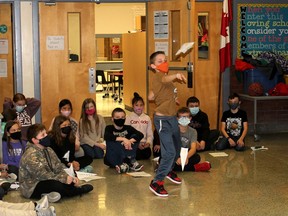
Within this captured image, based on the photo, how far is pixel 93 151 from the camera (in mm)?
8828

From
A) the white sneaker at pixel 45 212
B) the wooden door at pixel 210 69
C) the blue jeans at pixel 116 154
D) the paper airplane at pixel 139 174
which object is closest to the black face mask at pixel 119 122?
the blue jeans at pixel 116 154

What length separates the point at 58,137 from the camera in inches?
287

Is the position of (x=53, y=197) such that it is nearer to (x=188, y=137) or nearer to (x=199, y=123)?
(x=188, y=137)

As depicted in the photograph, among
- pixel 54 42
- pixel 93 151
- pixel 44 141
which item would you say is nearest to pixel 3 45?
pixel 54 42

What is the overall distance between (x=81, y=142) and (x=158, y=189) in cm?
252

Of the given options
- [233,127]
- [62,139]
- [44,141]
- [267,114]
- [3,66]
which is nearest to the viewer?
[44,141]

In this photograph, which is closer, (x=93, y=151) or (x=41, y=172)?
(x=41, y=172)

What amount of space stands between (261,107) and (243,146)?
2.15 m

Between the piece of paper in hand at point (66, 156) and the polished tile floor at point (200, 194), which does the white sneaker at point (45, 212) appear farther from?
the piece of paper in hand at point (66, 156)

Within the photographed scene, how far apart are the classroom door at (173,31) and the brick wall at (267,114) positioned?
1.53 m

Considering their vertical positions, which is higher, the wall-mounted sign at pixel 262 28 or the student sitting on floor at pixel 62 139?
the wall-mounted sign at pixel 262 28

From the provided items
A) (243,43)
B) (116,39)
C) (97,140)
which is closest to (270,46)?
(243,43)

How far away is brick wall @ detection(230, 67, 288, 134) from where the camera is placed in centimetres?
1114

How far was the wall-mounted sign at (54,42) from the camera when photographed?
10172 mm
